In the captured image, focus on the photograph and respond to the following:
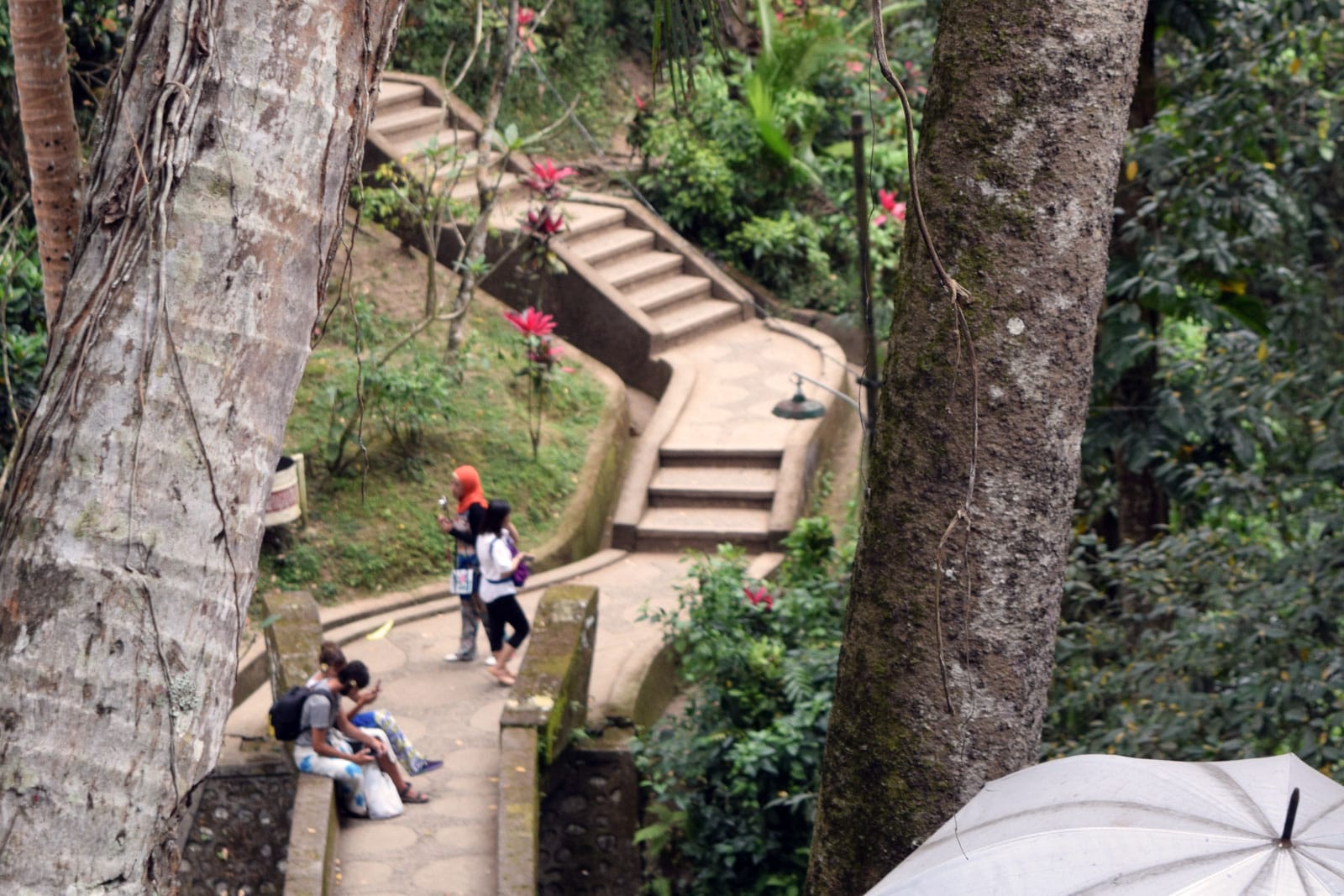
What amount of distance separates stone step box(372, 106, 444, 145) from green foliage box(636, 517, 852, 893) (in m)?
8.35

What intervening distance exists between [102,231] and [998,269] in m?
2.01

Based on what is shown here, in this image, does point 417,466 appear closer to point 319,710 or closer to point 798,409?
point 798,409

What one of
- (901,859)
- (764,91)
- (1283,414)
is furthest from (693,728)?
(764,91)

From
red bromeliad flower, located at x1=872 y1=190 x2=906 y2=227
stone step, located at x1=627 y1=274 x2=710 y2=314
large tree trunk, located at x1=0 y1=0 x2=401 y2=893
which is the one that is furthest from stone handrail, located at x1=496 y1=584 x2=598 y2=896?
stone step, located at x1=627 y1=274 x2=710 y2=314

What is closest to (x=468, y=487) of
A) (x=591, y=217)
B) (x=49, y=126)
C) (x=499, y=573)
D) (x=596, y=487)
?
(x=499, y=573)

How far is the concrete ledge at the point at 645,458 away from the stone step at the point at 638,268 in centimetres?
140

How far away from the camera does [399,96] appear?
1521cm

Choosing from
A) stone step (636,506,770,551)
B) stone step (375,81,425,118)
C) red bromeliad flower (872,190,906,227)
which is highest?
stone step (375,81,425,118)

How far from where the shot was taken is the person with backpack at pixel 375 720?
6.86m

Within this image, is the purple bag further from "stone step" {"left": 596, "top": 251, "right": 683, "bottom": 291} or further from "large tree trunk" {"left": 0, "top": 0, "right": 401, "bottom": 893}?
"stone step" {"left": 596, "top": 251, "right": 683, "bottom": 291}

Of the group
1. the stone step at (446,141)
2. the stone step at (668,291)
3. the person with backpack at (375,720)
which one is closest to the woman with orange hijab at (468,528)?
the person with backpack at (375,720)

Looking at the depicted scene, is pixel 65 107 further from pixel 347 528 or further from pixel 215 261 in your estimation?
pixel 347 528

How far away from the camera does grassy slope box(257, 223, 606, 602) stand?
9.84 metres

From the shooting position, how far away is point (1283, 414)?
20.4 feet
